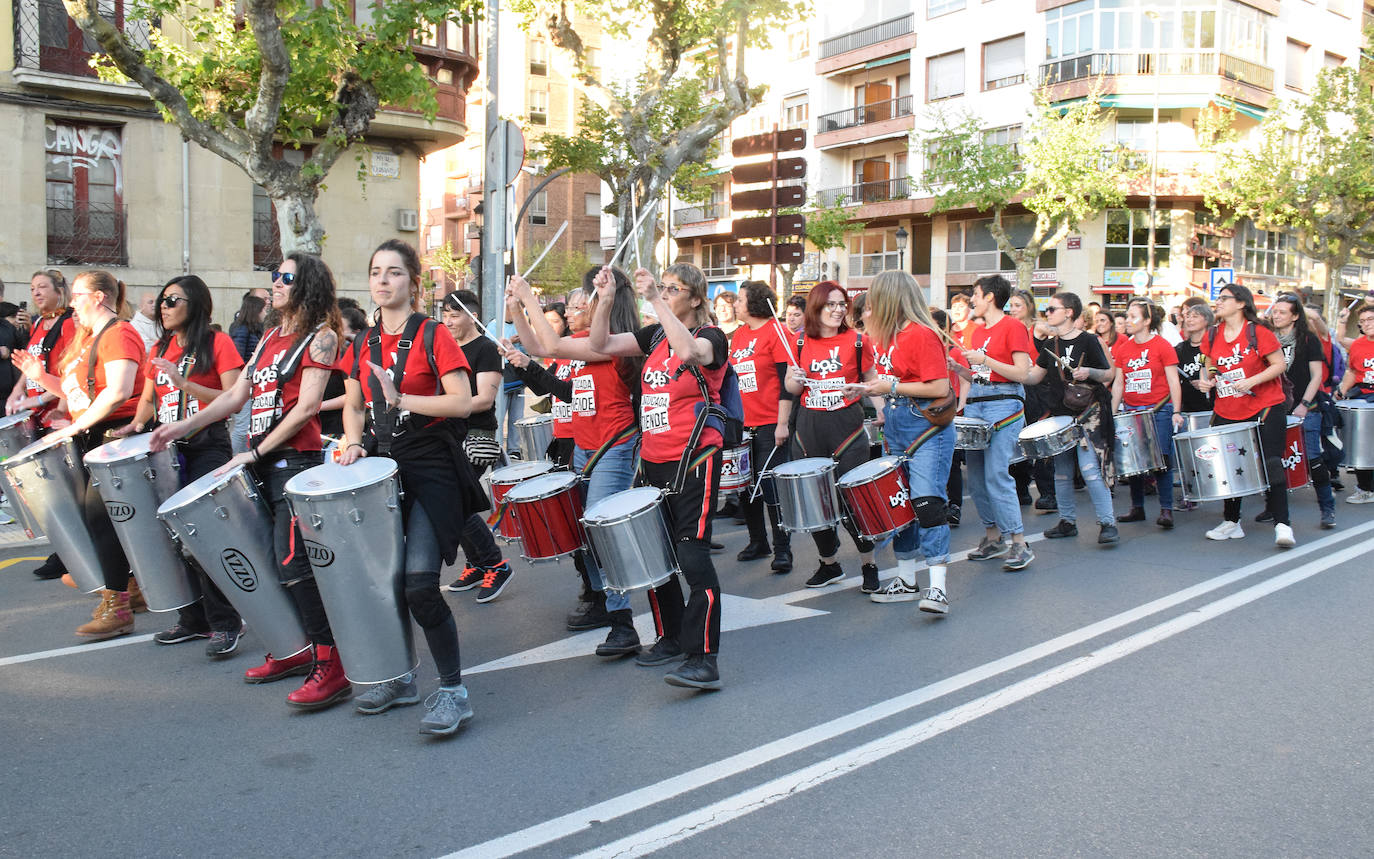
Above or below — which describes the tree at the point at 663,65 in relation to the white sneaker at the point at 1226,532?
above

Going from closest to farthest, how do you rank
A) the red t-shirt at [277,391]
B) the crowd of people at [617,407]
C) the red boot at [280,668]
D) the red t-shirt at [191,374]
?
the crowd of people at [617,407] < the red t-shirt at [277,391] < the red boot at [280,668] < the red t-shirt at [191,374]

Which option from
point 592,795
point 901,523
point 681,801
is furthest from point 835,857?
point 901,523

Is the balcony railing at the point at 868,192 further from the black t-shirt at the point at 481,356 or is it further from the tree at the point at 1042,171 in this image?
the black t-shirt at the point at 481,356

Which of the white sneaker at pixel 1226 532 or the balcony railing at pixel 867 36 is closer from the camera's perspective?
the white sneaker at pixel 1226 532

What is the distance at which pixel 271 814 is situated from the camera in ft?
12.7

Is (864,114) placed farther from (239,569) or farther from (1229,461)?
(239,569)

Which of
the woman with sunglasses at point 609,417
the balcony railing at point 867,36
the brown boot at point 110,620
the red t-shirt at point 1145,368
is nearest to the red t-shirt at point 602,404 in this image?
the woman with sunglasses at point 609,417

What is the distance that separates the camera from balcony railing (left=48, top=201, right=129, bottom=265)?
19.9 meters

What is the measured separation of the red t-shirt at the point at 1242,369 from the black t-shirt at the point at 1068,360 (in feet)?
2.86

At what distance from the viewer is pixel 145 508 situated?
5.64m

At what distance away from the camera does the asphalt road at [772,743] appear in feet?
12.2

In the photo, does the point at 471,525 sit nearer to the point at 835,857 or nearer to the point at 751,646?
the point at 751,646

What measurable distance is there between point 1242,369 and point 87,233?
18851 mm

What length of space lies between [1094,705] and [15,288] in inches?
768
